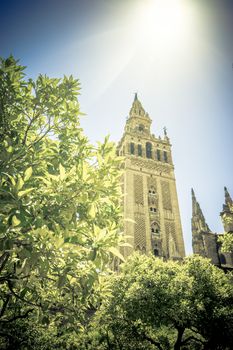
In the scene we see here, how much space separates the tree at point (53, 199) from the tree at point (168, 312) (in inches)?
292

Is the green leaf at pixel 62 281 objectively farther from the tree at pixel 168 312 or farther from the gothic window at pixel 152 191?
the gothic window at pixel 152 191

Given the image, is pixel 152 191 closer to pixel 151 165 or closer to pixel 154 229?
pixel 151 165

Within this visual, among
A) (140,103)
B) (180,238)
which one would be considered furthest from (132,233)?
(140,103)

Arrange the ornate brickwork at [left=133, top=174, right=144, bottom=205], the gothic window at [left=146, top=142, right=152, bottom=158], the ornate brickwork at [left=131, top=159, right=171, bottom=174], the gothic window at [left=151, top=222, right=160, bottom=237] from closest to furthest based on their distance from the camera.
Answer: the gothic window at [left=151, top=222, right=160, bottom=237], the ornate brickwork at [left=133, top=174, right=144, bottom=205], the ornate brickwork at [left=131, top=159, right=171, bottom=174], the gothic window at [left=146, top=142, right=152, bottom=158]

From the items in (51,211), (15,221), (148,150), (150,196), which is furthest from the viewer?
(148,150)

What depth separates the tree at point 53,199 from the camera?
2854mm

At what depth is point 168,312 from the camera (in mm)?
11438

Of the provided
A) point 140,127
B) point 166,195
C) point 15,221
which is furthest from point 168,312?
point 140,127

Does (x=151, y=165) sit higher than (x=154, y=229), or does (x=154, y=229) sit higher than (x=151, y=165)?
(x=151, y=165)

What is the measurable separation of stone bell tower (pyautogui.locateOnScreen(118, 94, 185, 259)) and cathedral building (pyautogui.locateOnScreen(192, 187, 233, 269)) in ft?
12.0

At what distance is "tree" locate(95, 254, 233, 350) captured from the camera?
1162cm

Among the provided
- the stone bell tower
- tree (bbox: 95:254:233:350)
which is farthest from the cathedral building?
tree (bbox: 95:254:233:350)

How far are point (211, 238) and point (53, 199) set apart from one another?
90.5ft

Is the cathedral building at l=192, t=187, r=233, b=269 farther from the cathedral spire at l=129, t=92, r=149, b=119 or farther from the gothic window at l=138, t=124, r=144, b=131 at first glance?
the cathedral spire at l=129, t=92, r=149, b=119
